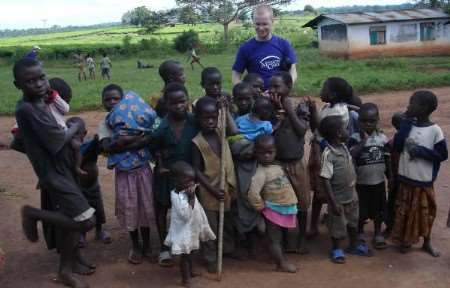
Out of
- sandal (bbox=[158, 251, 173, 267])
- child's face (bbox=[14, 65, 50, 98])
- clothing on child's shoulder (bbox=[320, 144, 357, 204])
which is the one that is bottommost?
sandal (bbox=[158, 251, 173, 267])

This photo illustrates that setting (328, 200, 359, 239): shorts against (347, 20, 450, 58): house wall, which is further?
(347, 20, 450, 58): house wall

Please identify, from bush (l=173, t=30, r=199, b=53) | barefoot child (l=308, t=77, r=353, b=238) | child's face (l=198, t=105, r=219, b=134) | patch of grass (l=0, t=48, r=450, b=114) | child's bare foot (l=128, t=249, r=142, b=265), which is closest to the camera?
child's face (l=198, t=105, r=219, b=134)

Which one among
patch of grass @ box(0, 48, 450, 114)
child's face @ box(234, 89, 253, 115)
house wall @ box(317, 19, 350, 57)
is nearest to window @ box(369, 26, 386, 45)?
house wall @ box(317, 19, 350, 57)

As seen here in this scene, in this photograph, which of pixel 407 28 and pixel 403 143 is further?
pixel 407 28

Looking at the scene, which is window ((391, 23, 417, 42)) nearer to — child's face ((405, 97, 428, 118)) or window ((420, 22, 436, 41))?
window ((420, 22, 436, 41))

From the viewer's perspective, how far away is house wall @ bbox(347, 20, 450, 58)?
24531mm

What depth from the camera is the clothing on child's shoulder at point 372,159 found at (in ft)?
13.9

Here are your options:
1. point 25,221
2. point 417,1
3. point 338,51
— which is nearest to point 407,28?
point 338,51

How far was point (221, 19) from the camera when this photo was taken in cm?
4172

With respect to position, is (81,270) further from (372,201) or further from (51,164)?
(372,201)

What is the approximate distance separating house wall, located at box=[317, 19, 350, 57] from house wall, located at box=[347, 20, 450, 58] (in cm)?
47

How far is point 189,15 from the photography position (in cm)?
4356

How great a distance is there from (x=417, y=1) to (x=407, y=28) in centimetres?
1168

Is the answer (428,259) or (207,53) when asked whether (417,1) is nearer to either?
(207,53)
